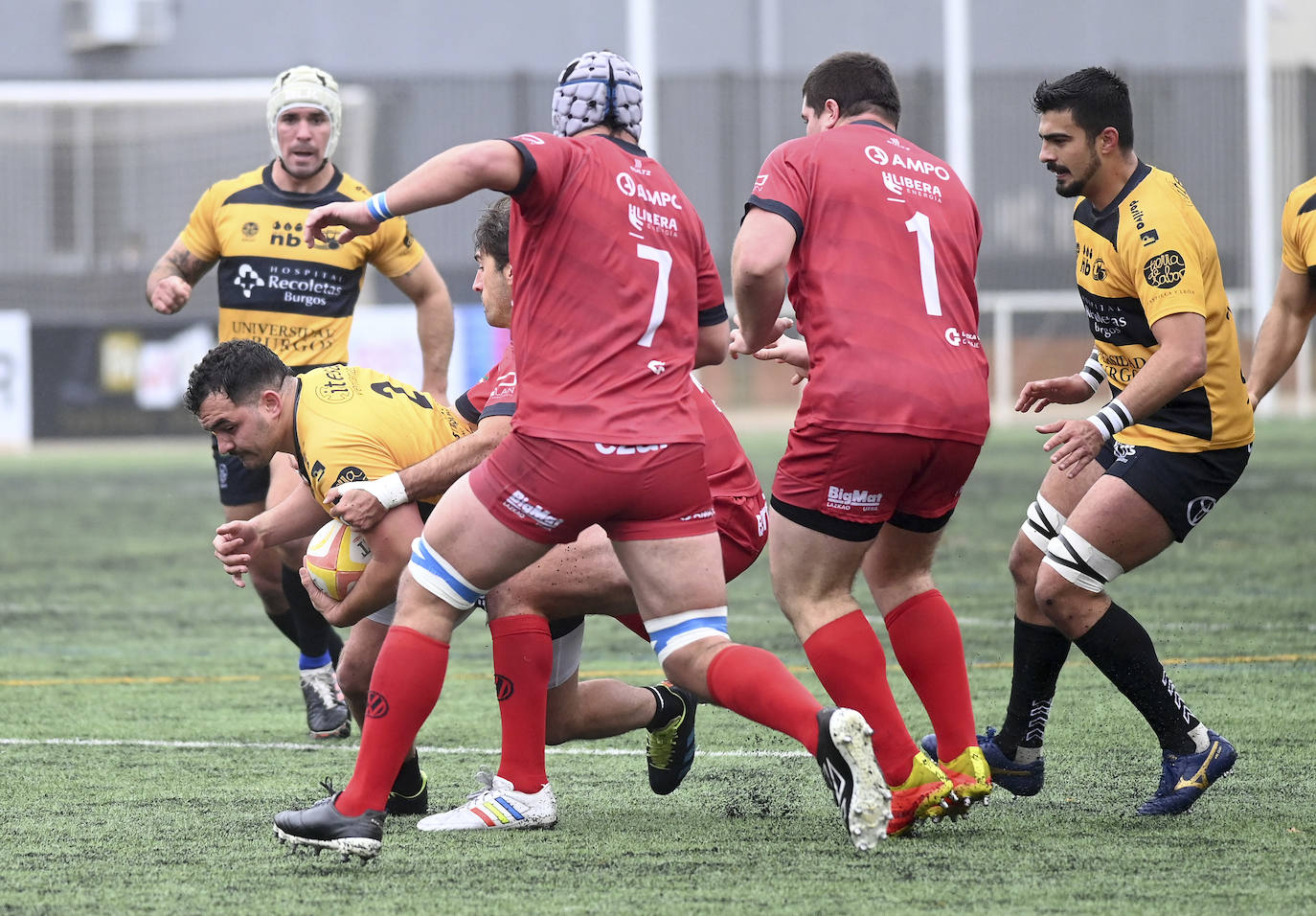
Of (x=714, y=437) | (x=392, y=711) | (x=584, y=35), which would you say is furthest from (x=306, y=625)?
(x=584, y=35)

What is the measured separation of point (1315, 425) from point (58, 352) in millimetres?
15261

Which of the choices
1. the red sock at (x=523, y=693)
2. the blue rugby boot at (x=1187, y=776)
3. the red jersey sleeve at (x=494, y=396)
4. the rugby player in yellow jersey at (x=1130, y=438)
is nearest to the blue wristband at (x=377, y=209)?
the red jersey sleeve at (x=494, y=396)

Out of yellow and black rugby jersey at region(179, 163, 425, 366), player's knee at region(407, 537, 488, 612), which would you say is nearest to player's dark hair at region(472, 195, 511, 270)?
player's knee at region(407, 537, 488, 612)

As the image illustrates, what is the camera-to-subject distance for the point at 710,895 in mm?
4062

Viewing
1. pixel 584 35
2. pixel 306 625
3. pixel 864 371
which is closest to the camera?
pixel 864 371

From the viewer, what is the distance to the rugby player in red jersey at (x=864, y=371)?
4.67m

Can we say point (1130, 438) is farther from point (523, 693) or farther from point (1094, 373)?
point (523, 693)

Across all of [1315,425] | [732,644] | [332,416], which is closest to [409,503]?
[332,416]

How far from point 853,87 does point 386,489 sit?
165 centimetres

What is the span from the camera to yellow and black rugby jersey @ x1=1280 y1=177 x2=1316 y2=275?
5340mm

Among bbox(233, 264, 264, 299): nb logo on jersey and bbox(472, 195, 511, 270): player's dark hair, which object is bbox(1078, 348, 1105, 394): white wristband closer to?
bbox(472, 195, 511, 270): player's dark hair

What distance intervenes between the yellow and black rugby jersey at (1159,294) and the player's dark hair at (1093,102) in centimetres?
15

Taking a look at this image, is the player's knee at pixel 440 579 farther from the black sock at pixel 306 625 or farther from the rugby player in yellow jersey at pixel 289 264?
the rugby player in yellow jersey at pixel 289 264

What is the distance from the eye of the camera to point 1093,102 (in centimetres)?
507
